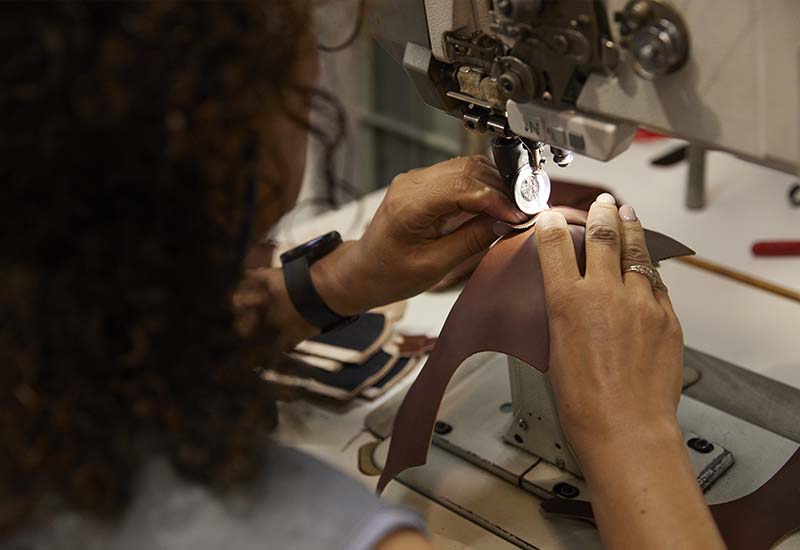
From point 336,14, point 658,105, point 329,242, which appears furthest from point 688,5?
point 329,242

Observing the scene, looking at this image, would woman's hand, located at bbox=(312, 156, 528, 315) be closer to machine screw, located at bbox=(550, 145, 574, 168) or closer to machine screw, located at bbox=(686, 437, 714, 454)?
machine screw, located at bbox=(550, 145, 574, 168)

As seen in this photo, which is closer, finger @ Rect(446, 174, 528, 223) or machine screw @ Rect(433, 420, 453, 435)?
finger @ Rect(446, 174, 528, 223)

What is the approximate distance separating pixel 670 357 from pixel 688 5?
386 mm

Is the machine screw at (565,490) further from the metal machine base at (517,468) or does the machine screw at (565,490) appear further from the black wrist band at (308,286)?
the black wrist band at (308,286)

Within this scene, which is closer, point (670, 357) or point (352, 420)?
point (670, 357)

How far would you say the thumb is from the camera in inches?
54.9

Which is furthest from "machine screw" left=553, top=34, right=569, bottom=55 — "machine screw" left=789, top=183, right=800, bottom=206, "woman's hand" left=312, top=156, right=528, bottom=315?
"machine screw" left=789, top=183, right=800, bottom=206

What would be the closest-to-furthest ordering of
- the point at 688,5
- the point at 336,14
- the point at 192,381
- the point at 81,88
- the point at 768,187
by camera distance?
the point at 81,88 < the point at 192,381 < the point at 688,5 < the point at 336,14 < the point at 768,187

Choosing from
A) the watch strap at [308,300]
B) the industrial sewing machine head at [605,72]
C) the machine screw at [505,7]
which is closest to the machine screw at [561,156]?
the industrial sewing machine head at [605,72]

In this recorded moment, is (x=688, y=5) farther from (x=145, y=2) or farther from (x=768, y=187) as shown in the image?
(x=768, y=187)

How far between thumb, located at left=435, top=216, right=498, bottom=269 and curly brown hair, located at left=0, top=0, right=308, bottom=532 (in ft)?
1.99

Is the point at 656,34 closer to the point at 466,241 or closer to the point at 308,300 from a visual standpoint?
the point at 466,241

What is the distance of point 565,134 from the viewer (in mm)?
1088

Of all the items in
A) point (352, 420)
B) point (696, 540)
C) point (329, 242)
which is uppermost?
point (696, 540)
